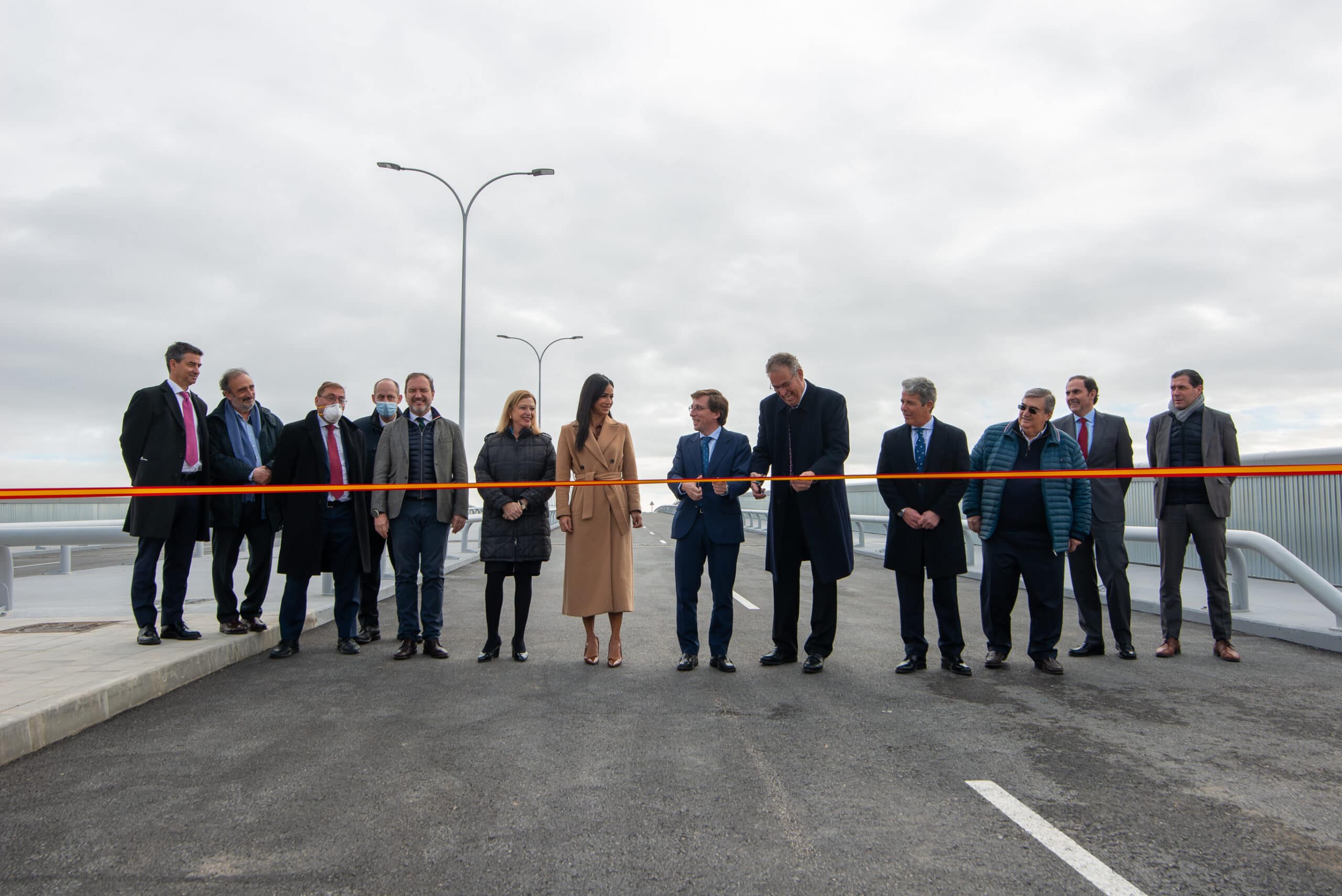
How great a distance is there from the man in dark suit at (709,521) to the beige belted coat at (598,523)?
0.36 meters

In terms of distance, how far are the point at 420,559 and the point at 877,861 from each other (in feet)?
15.8

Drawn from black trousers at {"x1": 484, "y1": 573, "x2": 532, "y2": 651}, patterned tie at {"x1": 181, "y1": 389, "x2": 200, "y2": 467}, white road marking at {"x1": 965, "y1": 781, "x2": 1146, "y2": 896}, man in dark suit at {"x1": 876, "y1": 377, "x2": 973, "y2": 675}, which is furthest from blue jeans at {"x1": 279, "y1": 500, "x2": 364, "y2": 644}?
white road marking at {"x1": 965, "y1": 781, "x2": 1146, "y2": 896}

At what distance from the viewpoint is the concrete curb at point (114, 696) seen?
4.07 meters

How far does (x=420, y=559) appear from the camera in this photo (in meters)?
6.83

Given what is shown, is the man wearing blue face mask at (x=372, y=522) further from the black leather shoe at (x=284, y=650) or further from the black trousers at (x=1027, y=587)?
the black trousers at (x=1027, y=587)

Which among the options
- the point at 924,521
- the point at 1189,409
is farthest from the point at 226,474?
the point at 1189,409

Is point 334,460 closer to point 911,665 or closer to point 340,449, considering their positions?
point 340,449

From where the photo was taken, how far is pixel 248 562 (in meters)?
6.80

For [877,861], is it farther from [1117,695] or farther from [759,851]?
[1117,695]

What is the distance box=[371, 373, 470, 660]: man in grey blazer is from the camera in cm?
655

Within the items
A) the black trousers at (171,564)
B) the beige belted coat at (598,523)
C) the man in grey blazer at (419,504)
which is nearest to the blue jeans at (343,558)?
the man in grey blazer at (419,504)

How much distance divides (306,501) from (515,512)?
1678mm

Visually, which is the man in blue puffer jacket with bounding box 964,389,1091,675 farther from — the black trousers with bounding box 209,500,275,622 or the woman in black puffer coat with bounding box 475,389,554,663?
the black trousers with bounding box 209,500,275,622

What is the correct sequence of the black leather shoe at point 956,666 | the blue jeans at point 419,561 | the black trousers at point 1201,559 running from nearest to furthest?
the black leather shoe at point 956,666 → the black trousers at point 1201,559 → the blue jeans at point 419,561
